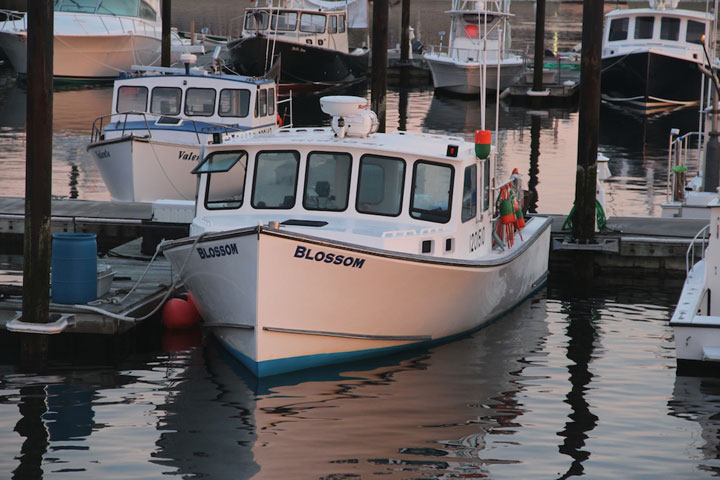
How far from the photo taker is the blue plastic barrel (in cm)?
1243

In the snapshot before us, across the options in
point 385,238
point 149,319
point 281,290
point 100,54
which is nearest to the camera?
point 281,290

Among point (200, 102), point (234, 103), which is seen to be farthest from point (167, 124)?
point (234, 103)

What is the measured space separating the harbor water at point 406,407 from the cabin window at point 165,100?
8002 mm

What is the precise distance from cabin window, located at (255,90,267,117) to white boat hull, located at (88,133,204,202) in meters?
1.66

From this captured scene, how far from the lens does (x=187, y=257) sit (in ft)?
39.7

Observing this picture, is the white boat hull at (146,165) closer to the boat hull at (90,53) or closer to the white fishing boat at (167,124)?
the white fishing boat at (167,124)

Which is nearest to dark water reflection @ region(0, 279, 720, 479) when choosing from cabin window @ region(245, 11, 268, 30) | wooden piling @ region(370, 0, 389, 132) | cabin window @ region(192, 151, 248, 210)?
cabin window @ region(192, 151, 248, 210)

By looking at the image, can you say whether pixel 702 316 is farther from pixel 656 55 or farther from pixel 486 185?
pixel 656 55

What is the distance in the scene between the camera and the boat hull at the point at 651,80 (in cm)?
4097

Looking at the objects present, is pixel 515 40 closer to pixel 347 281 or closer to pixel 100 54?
pixel 100 54

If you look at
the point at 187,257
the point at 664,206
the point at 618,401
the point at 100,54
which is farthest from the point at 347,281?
the point at 100,54

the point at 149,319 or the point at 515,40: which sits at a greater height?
the point at 515,40

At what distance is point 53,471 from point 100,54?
134 feet

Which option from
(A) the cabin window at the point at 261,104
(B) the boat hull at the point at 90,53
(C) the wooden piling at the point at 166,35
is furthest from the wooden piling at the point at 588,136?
(B) the boat hull at the point at 90,53
